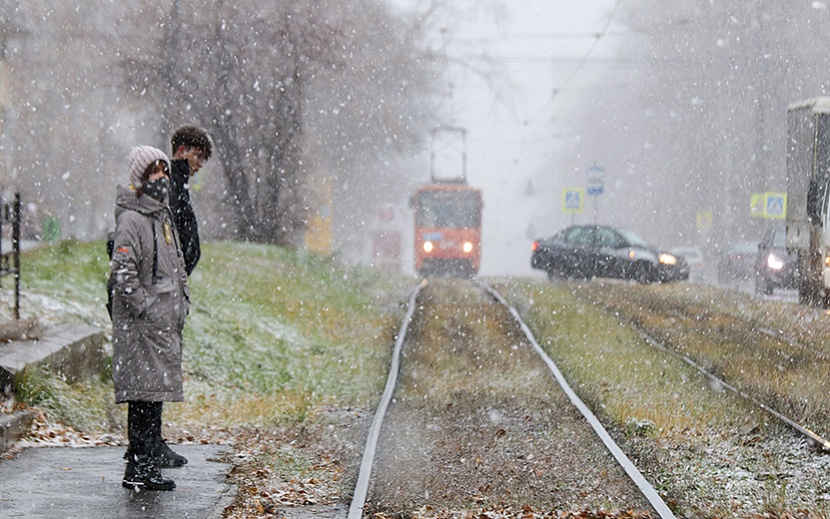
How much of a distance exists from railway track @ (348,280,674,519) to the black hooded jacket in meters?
1.64

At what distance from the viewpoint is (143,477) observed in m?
5.58

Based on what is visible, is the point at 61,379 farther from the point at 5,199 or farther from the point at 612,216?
the point at 612,216

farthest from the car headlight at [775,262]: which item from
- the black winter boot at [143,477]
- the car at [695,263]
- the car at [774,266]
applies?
the black winter boot at [143,477]

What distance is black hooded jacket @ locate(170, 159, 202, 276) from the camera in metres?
5.94

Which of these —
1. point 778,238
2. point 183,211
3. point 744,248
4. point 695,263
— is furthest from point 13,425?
point 695,263

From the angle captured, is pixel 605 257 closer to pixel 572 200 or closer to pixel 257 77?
pixel 257 77

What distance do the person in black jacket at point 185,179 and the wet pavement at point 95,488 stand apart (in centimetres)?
122

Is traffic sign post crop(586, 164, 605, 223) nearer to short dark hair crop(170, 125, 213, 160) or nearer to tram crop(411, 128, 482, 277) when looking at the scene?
tram crop(411, 128, 482, 277)

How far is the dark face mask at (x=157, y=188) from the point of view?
18.3 feet

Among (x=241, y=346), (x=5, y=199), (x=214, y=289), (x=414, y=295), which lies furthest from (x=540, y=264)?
(x=5, y=199)

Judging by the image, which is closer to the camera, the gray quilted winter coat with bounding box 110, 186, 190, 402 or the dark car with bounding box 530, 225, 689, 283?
the gray quilted winter coat with bounding box 110, 186, 190, 402

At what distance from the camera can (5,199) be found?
31.3 ft

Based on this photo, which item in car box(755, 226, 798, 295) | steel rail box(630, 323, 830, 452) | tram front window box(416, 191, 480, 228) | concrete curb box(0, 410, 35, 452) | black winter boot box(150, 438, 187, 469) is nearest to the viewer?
black winter boot box(150, 438, 187, 469)

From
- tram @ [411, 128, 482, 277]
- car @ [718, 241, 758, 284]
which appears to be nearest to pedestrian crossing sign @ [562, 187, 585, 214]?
car @ [718, 241, 758, 284]
